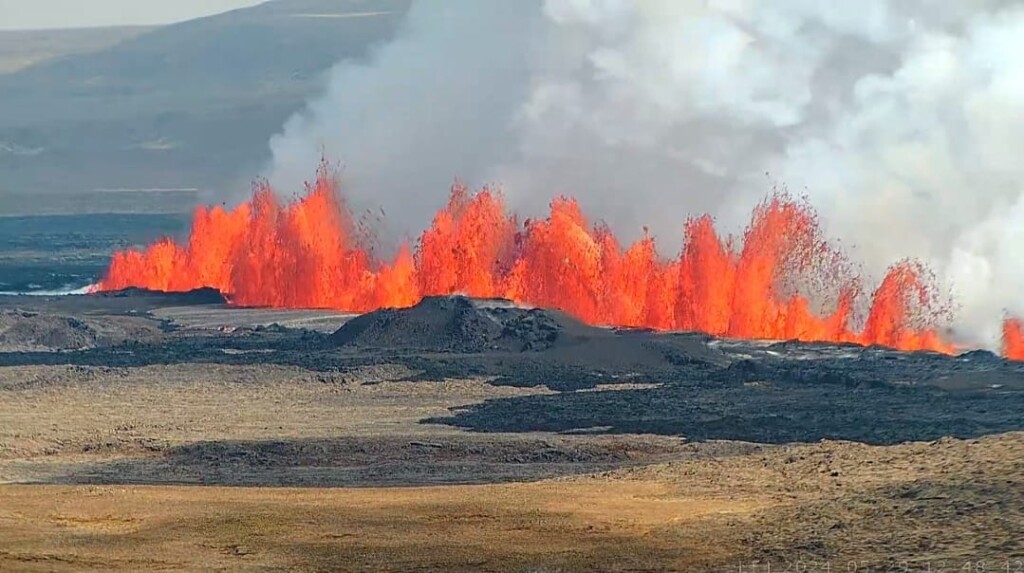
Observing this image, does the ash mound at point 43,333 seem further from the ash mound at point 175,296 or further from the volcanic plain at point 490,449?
the ash mound at point 175,296

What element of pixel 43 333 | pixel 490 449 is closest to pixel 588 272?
pixel 43 333

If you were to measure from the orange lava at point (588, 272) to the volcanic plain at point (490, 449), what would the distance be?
8.32 m

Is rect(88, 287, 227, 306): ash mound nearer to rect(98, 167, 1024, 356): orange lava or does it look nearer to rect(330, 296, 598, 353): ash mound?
rect(98, 167, 1024, 356): orange lava

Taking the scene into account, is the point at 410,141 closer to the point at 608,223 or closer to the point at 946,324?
the point at 608,223

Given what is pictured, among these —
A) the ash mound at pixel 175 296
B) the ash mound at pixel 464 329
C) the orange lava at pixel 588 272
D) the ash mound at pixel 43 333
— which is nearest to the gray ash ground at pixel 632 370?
the ash mound at pixel 464 329

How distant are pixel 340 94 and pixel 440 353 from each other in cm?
6308

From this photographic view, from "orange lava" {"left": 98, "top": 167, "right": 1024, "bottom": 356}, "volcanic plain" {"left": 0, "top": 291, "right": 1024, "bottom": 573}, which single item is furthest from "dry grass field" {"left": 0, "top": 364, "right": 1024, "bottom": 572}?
"orange lava" {"left": 98, "top": 167, "right": 1024, "bottom": 356}

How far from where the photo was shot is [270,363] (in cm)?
6944

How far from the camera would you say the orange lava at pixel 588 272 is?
81062 mm

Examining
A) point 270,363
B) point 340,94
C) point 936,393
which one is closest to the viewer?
point 936,393

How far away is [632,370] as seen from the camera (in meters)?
66.7

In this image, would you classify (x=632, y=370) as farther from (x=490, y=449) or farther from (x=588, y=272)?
(x=588, y=272)

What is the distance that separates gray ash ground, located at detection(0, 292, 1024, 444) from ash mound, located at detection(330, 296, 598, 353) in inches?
2.9

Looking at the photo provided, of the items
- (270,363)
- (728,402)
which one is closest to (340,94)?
(270,363)
